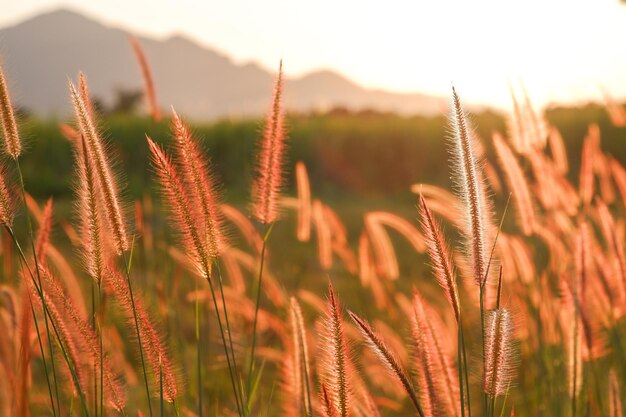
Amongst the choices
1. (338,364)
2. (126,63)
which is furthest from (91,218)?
(126,63)

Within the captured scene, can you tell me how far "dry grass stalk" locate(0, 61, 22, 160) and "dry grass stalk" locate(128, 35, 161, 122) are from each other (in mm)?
894

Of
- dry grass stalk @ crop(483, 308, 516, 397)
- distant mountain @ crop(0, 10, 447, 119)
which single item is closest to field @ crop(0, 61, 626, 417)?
dry grass stalk @ crop(483, 308, 516, 397)

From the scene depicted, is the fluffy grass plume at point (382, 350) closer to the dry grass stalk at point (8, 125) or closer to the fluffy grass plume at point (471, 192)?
the fluffy grass plume at point (471, 192)

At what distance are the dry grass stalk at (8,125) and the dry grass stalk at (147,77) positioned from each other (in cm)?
89

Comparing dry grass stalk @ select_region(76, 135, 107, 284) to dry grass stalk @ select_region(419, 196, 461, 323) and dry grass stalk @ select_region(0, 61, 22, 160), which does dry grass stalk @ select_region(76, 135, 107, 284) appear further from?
dry grass stalk @ select_region(419, 196, 461, 323)

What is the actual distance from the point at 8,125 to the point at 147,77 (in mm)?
972

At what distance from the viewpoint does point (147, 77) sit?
209 centimetres

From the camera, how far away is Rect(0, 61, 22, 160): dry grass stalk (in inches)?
43.8

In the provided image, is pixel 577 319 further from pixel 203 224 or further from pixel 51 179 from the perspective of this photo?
pixel 51 179

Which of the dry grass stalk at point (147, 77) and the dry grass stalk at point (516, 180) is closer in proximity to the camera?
the dry grass stalk at point (516, 180)

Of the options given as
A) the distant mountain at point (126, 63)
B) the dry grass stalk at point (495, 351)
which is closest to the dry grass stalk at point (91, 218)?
the dry grass stalk at point (495, 351)

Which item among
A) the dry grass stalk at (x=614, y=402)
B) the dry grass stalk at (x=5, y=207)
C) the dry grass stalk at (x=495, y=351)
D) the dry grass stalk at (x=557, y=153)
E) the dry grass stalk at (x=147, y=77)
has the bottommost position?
the dry grass stalk at (x=614, y=402)

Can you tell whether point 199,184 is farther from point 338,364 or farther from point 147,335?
point 338,364

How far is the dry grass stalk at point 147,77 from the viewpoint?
2.03 m
